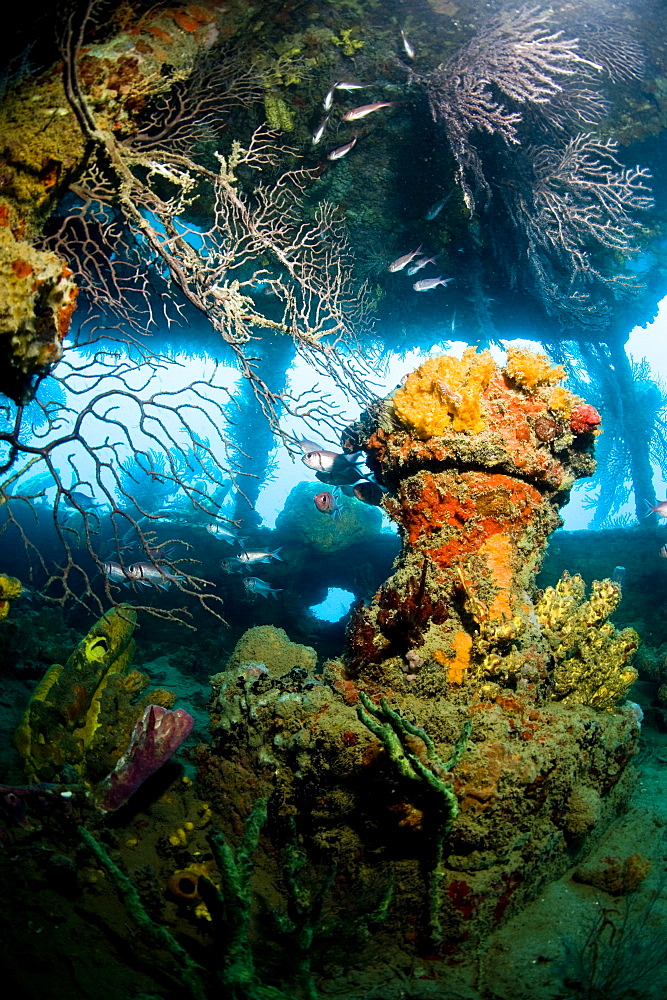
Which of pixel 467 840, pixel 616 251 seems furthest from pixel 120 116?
pixel 616 251

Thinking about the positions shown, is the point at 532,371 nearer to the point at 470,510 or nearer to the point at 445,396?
the point at 445,396

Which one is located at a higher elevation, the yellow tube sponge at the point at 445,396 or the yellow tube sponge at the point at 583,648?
the yellow tube sponge at the point at 445,396

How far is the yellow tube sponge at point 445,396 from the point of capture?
392cm

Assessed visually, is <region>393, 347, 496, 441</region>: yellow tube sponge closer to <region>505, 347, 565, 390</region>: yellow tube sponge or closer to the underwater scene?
the underwater scene

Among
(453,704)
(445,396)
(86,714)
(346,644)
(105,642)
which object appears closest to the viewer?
(453,704)

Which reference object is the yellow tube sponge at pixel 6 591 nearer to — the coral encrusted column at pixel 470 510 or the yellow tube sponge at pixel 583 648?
the coral encrusted column at pixel 470 510

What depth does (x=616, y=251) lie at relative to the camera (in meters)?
8.88

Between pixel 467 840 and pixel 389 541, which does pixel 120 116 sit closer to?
pixel 467 840

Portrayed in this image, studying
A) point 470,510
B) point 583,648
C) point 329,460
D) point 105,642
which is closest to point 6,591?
point 105,642

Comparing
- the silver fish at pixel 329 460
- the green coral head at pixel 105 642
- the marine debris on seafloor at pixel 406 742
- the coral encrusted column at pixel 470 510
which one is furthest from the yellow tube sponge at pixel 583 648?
the green coral head at pixel 105 642

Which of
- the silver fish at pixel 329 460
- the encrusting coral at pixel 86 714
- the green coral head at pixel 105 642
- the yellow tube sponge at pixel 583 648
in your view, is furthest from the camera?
the silver fish at pixel 329 460

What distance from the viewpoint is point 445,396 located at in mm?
4016

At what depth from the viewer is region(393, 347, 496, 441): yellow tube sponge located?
3.92m

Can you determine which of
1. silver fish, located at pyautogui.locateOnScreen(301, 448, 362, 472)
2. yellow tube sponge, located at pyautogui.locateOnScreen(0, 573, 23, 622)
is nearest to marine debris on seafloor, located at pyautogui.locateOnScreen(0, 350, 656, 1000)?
silver fish, located at pyautogui.locateOnScreen(301, 448, 362, 472)
